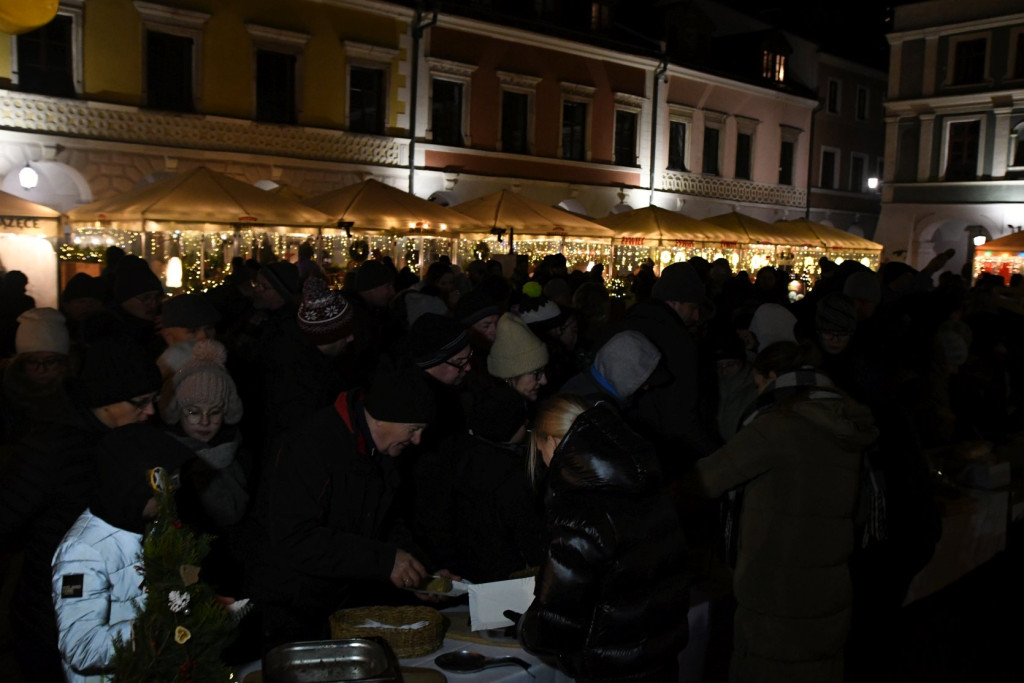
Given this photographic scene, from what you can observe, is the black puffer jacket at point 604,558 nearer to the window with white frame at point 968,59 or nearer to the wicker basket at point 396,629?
the wicker basket at point 396,629

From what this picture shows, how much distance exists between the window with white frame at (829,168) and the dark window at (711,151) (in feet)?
22.9

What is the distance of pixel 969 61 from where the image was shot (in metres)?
30.6

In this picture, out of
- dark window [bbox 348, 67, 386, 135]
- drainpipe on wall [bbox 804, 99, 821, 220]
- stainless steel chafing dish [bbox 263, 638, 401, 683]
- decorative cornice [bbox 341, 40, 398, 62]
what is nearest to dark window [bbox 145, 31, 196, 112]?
decorative cornice [bbox 341, 40, 398, 62]

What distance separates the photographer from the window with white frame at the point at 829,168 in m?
34.2

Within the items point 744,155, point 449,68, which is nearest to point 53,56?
point 449,68

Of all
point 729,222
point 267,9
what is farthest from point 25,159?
point 729,222

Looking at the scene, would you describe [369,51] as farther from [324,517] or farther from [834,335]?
[324,517]

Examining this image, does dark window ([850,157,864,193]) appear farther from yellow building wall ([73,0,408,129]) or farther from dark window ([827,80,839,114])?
yellow building wall ([73,0,408,129])

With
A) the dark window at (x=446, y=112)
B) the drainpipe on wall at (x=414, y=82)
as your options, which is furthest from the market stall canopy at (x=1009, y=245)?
the drainpipe on wall at (x=414, y=82)

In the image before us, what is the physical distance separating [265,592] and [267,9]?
17089mm

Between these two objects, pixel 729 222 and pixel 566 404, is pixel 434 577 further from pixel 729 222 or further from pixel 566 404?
pixel 729 222

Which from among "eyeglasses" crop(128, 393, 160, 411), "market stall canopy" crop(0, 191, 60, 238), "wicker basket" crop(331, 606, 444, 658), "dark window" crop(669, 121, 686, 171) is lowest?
"wicker basket" crop(331, 606, 444, 658)

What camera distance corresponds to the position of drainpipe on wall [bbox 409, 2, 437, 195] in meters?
20.4

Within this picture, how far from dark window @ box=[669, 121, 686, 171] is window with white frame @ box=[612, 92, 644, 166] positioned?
63.1 inches
